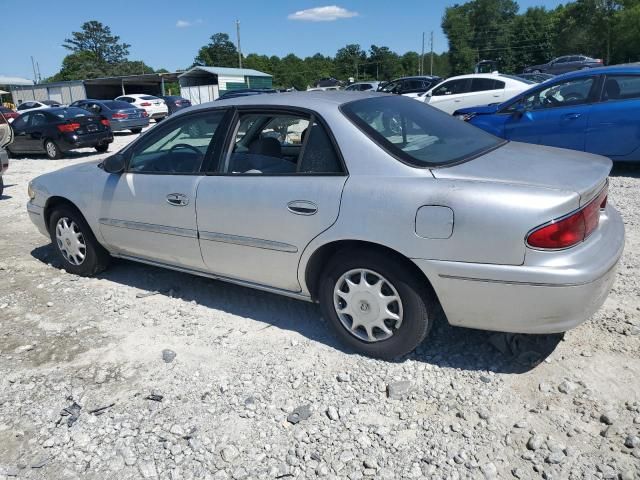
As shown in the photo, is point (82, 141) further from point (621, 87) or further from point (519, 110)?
point (621, 87)

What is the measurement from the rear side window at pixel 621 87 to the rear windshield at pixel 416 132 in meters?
4.71

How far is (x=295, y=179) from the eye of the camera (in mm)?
3268

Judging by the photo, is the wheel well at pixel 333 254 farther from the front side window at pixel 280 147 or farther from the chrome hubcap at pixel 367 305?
the front side window at pixel 280 147

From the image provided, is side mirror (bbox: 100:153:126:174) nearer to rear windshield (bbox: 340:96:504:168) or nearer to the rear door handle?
the rear door handle

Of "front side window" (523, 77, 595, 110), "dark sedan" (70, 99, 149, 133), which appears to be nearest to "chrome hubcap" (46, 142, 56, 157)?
"dark sedan" (70, 99, 149, 133)

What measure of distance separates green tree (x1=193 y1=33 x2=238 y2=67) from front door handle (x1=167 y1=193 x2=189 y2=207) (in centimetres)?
10937

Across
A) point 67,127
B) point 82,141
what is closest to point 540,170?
point 82,141

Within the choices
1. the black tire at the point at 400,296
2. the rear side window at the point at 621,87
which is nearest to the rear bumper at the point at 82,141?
the rear side window at the point at 621,87

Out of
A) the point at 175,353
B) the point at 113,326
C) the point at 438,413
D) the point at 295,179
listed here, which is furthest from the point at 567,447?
the point at 113,326

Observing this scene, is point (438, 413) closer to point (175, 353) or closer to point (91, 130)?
point (175, 353)

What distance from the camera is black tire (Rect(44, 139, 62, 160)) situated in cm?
1414

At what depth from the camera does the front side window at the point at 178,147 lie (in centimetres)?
382

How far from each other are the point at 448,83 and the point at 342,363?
12473 mm

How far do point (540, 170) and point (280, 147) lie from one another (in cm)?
182
